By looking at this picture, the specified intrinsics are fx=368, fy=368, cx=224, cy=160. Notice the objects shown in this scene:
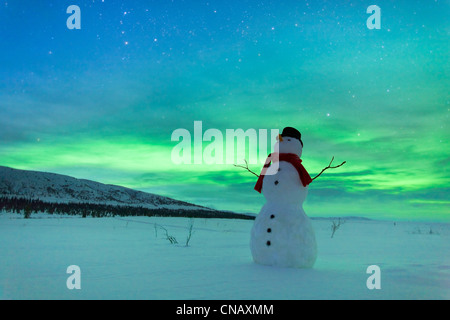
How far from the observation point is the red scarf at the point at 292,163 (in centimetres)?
560

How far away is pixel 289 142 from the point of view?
19.6 ft

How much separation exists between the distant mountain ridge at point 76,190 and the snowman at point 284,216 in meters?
39.2

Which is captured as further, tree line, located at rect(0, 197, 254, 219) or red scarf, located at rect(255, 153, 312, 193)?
tree line, located at rect(0, 197, 254, 219)

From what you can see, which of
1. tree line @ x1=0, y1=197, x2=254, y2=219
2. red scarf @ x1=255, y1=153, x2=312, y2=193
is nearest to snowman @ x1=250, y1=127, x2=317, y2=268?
red scarf @ x1=255, y1=153, x2=312, y2=193

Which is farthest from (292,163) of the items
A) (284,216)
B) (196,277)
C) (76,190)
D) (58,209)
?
(76,190)

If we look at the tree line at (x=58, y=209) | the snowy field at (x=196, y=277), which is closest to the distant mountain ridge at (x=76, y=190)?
the tree line at (x=58, y=209)

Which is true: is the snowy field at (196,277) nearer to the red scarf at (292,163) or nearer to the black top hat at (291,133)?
the red scarf at (292,163)

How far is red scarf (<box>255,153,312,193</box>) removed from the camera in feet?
18.4

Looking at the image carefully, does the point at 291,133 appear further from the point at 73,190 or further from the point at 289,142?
the point at 73,190

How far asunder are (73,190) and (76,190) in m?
0.49

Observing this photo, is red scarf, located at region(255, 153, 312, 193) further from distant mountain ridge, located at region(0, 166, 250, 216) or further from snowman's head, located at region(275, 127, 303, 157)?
distant mountain ridge, located at region(0, 166, 250, 216)

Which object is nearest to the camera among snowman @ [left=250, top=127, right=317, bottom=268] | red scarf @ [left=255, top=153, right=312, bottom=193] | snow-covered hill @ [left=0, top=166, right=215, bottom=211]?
snowman @ [left=250, top=127, right=317, bottom=268]
